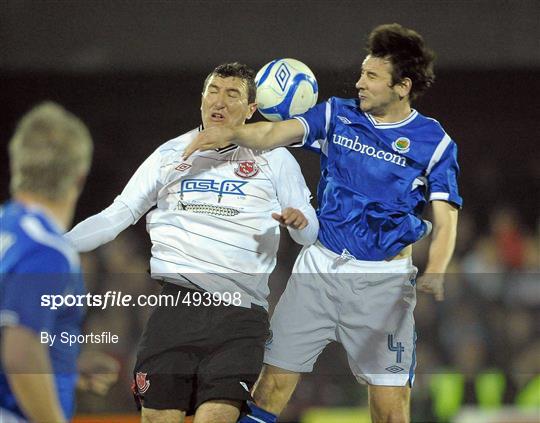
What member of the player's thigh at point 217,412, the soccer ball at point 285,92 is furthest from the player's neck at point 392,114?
the player's thigh at point 217,412

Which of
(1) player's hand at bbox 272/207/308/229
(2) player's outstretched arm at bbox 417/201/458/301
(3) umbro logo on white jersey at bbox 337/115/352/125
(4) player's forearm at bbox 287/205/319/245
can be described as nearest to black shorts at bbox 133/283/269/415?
(4) player's forearm at bbox 287/205/319/245

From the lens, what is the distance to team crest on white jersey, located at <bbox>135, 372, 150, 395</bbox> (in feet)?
10.7

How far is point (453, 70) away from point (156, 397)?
1717mm

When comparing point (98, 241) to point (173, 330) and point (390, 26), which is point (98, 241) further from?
point (390, 26)

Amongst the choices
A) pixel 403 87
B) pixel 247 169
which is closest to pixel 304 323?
pixel 247 169

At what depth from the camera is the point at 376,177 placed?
11.1ft

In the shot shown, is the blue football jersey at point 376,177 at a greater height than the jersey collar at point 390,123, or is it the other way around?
the jersey collar at point 390,123

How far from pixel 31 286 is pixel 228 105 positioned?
151cm

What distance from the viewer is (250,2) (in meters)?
3.79

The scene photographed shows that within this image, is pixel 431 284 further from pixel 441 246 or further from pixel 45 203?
pixel 45 203

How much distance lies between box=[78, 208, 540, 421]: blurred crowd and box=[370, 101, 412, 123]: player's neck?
576mm

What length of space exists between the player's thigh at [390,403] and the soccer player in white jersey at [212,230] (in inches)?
18.1

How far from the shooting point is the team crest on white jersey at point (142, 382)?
327 cm

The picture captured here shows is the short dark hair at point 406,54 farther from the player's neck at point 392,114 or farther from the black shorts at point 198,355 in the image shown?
the black shorts at point 198,355
